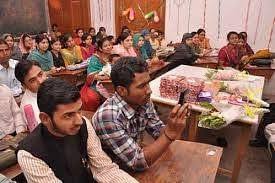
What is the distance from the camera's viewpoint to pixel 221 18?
6211 mm

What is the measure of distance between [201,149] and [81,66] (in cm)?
296

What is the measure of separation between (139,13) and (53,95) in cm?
645

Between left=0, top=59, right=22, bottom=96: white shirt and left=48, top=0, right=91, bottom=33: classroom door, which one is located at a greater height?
left=48, top=0, right=91, bottom=33: classroom door

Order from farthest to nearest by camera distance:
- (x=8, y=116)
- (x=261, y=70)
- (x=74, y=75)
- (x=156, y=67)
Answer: (x=261, y=70), (x=156, y=67), (x=74, y=75), (x=8, y=116)

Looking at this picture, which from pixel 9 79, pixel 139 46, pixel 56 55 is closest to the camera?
pixel 9 79

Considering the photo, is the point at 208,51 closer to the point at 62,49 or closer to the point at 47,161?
the point at 62,49

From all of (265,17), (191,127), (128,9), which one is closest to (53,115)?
(191,127)

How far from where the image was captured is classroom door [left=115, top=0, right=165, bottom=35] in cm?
691

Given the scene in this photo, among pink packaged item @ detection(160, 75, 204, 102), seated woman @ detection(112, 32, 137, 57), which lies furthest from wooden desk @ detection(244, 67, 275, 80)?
pink packaged item @ detection(160, 75, 204, 102)

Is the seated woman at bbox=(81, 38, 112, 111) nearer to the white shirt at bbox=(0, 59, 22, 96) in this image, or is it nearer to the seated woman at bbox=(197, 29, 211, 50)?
the white shirt at bbox=(0, 59, 22, 96)

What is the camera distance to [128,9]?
720 centimetres

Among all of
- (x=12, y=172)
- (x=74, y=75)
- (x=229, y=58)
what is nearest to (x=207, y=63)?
(x=229, y=58)

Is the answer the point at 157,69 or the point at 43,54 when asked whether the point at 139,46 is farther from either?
the point at 43,54

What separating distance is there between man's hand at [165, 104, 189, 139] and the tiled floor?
140cm
